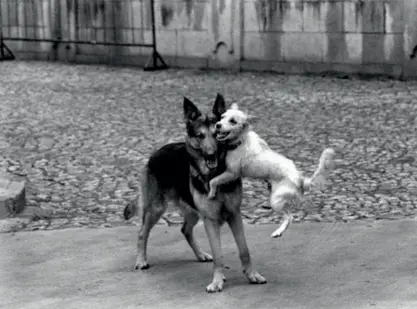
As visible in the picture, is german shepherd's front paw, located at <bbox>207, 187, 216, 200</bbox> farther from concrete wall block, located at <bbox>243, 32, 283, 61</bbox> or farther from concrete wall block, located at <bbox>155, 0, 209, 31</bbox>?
concrete wall block, located at <bbox>155, 0, 209, 31</bbox>

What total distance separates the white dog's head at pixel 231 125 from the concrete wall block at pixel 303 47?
472 inches

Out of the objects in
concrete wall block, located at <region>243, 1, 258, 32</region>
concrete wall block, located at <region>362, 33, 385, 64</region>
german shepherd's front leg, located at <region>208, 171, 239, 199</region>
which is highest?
concrete wall block, located at <region>243, 1, 258, 32</region>

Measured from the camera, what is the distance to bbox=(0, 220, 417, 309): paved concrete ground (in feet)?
20.7

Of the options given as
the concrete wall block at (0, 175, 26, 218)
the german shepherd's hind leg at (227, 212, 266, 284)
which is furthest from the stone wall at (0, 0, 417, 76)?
the german shepherd's hind leg at (227, 212, 266, 284)

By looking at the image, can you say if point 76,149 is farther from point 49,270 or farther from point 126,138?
point 49,270

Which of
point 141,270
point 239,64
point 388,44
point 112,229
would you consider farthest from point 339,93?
point 141,270

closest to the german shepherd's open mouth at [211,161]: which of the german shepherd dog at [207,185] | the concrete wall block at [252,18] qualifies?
the german shepherd dog at [207,185]

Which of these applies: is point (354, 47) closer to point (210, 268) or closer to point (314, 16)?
point (314, 16)

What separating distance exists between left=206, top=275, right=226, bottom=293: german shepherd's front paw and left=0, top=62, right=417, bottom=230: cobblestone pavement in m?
1.94

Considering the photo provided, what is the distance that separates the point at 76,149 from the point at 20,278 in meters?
5.02

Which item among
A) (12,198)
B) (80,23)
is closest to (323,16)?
(80,23)

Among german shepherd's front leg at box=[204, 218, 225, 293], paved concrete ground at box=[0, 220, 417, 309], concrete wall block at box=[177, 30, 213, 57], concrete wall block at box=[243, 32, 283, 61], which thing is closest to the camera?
paved concrete ground at box=[0, 220, 417, 309]

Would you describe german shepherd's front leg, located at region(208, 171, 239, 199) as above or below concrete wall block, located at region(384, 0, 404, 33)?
below

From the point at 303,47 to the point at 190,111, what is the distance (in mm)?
12082
